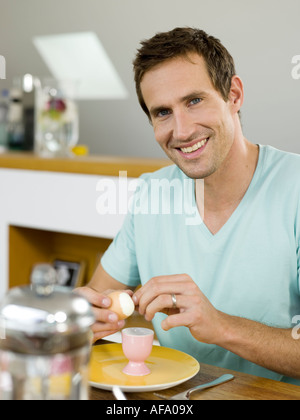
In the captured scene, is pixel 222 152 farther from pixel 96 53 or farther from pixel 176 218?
pixel 96 53

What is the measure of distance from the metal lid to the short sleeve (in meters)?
0.80

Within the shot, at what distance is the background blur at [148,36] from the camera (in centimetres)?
205

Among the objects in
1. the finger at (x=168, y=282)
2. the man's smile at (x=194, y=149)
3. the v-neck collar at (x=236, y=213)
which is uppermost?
the man's smile at (x=194, y=149)

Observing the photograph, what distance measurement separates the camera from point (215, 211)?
1.34m

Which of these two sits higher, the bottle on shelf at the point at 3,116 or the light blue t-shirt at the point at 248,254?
the bottle on shelf at the point at 3,116

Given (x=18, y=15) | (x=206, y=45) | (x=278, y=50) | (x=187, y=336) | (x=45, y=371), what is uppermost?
(x=18, y=15)

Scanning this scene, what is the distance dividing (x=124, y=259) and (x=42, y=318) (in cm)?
84

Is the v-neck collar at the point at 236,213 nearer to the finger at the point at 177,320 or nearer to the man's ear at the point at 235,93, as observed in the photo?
the man's ear at the point at 235,93

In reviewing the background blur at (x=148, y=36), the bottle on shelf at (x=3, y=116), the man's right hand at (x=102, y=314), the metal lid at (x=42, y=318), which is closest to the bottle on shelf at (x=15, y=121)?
the bottle on shelf at (x=3, y=116)

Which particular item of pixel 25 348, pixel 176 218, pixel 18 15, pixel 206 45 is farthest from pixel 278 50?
pixel 25 348

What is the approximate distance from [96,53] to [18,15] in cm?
53

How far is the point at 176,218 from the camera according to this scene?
1.38 m

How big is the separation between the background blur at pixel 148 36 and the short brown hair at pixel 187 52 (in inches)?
28.3

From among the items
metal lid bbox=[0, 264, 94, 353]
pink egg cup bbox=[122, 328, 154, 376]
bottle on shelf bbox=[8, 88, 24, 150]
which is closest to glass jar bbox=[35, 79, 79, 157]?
bottle on shelf bbox=[8, 88, 24, 150]
